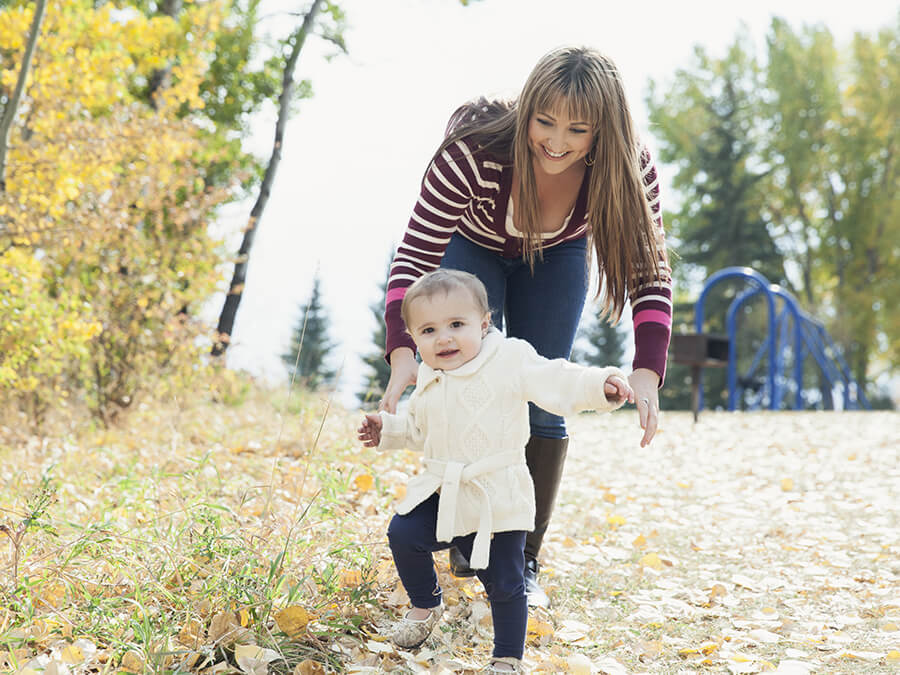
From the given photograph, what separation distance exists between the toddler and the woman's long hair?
0.45 meters

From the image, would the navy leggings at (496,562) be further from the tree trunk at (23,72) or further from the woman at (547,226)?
the tree trunk at (23,72)

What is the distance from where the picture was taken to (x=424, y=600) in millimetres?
2107

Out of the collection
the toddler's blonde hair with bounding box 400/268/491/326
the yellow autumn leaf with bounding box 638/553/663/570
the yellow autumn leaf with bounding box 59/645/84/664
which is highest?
the toddler's blonde hair with bounding box 400/268/491/326

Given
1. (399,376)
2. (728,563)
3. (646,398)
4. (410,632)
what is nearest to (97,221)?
(399,376)

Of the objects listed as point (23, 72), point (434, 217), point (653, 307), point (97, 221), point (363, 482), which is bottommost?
point (363, 482)

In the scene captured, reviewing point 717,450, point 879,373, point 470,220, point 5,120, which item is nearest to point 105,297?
point 5,120

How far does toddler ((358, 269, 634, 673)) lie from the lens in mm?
1951

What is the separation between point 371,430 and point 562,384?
20.2 inches

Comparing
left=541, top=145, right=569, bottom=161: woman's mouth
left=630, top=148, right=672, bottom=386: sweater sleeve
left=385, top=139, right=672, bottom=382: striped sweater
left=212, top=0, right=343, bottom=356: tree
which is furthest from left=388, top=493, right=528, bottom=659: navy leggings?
left=212, top=0, right=343, bottom=356: tree

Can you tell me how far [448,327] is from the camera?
199 centimetres

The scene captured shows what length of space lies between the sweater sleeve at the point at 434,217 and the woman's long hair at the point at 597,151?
0.05 metres

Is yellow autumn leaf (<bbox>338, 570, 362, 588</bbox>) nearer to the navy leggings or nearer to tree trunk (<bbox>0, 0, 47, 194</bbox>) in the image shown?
the navy leggings

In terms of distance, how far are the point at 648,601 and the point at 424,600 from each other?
3.36ft

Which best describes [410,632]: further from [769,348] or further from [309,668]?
[769,348]
